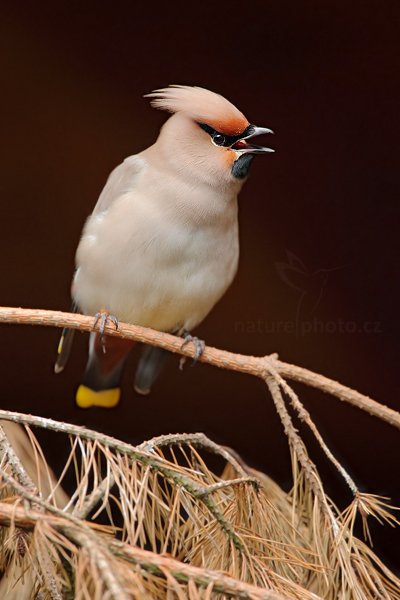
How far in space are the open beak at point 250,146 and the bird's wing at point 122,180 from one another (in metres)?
0.25

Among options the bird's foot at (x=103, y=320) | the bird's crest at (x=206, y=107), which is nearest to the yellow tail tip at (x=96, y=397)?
the bird's foot at (x=103, y=320)

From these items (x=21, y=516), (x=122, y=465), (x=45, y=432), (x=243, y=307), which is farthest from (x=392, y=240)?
(x=21, y=516)

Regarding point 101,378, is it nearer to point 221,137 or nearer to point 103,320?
point 103,320

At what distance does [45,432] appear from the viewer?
2.48 m

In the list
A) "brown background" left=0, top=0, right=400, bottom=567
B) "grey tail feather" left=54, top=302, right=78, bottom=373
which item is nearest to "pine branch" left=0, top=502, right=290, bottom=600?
"grey tail feather" left=54, top=302, right=78, bottom=373

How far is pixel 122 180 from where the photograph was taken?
6.22ft

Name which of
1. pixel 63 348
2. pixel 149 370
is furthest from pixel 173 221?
pixel 149 370

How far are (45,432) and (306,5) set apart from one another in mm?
1397

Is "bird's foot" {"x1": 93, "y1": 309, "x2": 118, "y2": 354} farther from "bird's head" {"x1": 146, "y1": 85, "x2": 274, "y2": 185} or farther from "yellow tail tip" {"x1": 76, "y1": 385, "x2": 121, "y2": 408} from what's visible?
"yellow tail tip" {"x1": 76, "y1": 385, "x2": 121, "y2": 408}

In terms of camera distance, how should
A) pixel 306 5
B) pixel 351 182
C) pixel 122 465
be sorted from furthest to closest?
pixel 351 182, pixel 306 5, pixel 122 465

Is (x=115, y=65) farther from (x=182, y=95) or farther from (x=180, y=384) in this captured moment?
(x=180, y=384)

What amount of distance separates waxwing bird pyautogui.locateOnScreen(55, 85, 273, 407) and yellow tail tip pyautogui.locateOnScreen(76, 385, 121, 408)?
1.11ft

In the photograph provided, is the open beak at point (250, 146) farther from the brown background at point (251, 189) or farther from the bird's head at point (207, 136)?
the brown background at point (251, 189)

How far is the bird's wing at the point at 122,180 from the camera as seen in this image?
6.14 ft
